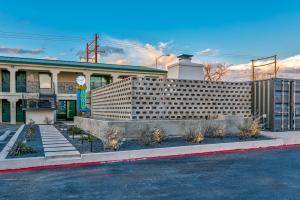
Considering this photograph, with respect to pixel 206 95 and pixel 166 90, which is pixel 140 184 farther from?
pixel 206 95

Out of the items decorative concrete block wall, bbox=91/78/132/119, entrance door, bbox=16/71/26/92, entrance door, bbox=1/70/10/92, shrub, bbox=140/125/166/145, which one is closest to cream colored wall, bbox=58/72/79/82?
entrance door, bbox=16/71/26/92

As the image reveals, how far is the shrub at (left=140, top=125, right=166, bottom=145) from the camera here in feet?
36.4

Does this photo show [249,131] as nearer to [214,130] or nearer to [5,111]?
[214,130]

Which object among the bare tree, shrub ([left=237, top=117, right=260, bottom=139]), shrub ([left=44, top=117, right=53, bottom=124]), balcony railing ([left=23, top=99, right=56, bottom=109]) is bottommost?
shrub ([left=44, top=117, right=53, bottom=124])

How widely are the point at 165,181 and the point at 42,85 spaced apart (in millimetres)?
28019

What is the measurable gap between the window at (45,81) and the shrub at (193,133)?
22783 millimetres

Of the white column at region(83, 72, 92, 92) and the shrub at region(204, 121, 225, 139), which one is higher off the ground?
the white column at region(83, 72, 92, 92)

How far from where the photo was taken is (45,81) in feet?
102

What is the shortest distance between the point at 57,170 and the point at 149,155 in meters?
3.48

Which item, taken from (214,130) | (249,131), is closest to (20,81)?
(214,130)

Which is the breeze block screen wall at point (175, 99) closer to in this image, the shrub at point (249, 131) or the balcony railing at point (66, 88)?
the shrub at point (249, 131)

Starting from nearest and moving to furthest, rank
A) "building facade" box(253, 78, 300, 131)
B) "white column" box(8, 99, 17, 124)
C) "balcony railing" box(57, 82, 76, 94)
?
"building facade" box(253, 78, 300, 131), "white column" box(8, 99, 17, 124), "balcony railing" box(57, 82, 76, 94)

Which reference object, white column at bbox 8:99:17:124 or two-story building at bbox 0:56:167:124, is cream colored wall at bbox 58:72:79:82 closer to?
two-story building at bbox 0:56:167:124

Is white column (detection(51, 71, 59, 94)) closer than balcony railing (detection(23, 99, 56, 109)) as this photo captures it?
No
